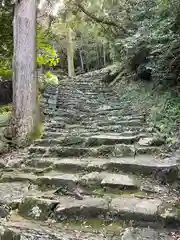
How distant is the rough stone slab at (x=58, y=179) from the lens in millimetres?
3898

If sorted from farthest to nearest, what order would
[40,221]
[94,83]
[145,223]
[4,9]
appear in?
[94,83]
[4,9]
[40,221]
[145,223]

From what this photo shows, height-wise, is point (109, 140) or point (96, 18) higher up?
point (96, 18)

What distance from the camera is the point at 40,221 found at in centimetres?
314

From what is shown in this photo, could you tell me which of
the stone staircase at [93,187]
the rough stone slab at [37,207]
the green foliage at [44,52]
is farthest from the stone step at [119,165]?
the green foliage at [44,52]

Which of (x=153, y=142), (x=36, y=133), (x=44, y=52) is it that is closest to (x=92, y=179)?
(x=153, y=142)

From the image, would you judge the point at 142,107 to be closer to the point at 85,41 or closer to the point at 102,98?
the point at 102,98

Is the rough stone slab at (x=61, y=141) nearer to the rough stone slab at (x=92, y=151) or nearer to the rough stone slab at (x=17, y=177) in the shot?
the rough stone slab at (x=92, y=151)

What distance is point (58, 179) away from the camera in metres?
3.97

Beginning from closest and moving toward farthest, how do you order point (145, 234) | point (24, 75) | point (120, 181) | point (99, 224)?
1. point (145, 234)
2. point (99, 224)
3. point (120, 181)
4. point (24, 75)

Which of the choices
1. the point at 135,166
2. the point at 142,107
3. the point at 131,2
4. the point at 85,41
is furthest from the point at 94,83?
the point at 85,41

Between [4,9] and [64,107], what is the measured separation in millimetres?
3186

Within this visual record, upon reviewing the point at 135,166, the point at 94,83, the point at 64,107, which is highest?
the point at 94,83

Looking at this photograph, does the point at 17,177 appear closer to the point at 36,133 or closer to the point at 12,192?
the point at 12,192

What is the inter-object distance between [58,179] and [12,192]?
0.67 m
